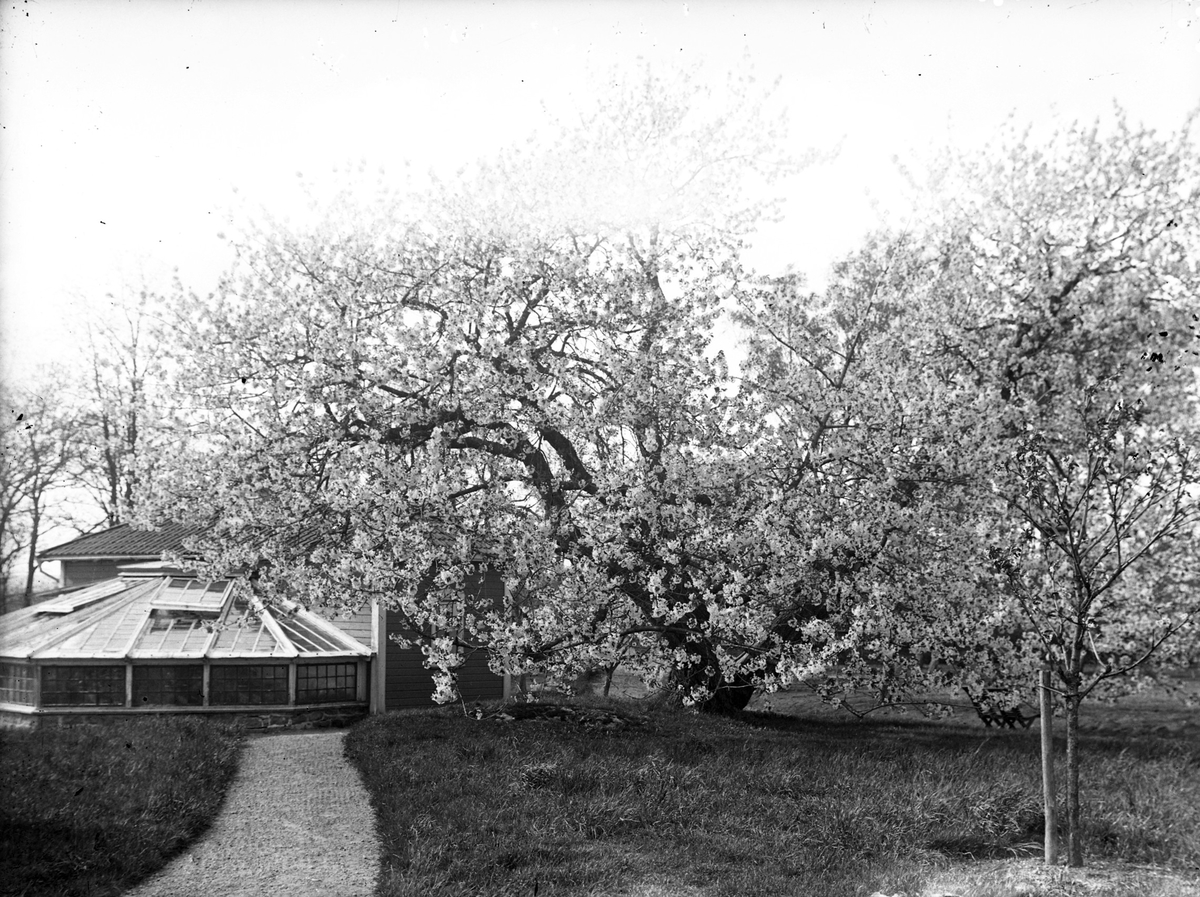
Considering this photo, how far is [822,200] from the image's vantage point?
15.1m

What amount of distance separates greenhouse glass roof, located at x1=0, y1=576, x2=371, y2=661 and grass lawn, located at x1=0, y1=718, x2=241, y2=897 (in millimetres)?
2695

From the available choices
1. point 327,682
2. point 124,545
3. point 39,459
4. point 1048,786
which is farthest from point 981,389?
point 39,459

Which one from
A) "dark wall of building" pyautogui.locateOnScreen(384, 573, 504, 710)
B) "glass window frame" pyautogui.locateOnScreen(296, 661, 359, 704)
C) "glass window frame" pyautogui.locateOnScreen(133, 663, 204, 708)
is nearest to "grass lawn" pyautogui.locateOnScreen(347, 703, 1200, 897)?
"glass window frame" pyautogui.locateOnScreen(296, 661, 359, 704)

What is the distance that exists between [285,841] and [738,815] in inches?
172

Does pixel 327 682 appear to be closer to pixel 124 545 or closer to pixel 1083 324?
pixel 124 545

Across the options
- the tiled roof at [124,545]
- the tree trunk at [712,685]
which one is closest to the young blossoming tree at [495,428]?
the tree trunk at [712,685]

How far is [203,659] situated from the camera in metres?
15.6

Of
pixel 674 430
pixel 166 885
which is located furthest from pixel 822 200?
pixel 166 885

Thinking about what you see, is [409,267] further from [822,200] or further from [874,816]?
[874,816]

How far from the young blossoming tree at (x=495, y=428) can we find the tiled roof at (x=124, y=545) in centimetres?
753

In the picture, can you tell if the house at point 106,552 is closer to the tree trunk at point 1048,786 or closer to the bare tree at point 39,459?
the bare tree at point 39,459

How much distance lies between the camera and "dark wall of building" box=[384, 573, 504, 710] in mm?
17219

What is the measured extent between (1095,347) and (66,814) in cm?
1372

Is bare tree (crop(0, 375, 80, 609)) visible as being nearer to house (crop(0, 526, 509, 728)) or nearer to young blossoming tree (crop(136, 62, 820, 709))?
house (crop(0, 526, 509, 728))
